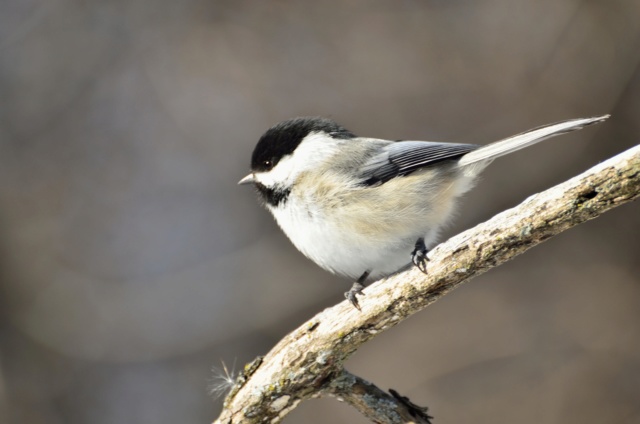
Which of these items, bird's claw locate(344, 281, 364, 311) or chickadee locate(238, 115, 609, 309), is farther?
chickadee locate(238, 115, 609, 309)

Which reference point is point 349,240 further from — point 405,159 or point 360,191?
point 405,159

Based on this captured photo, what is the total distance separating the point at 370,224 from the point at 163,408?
2.84m

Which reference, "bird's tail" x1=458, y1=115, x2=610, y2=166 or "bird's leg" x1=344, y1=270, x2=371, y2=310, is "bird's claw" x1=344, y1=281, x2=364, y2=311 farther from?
"bird's tail" x1=458, y1=115, x2=610, y2=166

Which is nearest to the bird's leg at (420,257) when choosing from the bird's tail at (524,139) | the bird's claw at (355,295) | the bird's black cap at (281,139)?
the bird's claw at (355,295)

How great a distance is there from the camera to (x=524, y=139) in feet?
7.54

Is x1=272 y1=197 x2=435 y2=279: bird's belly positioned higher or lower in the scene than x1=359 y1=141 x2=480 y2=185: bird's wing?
lower

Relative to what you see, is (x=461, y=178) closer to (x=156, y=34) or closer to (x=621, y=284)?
Answer: (x=621, y=284)

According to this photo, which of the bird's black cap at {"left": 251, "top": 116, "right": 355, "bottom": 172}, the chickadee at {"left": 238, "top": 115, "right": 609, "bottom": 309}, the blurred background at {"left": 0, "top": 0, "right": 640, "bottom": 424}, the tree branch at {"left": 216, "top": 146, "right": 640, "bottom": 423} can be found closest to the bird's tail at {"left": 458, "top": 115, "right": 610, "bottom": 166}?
the chickadee at {"left": 238, "top": 115, "right": 609, "bottom": 309}

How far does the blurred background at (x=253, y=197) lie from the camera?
4000 millimetres

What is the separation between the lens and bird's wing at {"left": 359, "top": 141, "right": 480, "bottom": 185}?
2.70 metres

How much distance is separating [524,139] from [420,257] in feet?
1.87

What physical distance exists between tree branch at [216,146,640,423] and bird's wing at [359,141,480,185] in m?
0.59

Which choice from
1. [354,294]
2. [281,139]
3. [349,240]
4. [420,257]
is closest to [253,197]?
[281,139]

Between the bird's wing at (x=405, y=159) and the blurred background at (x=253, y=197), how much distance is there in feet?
3.97
